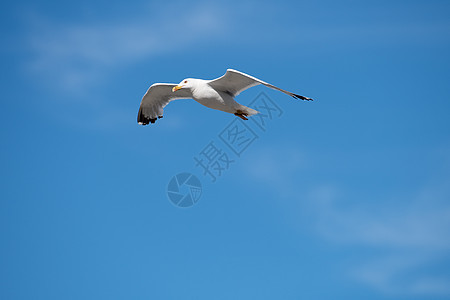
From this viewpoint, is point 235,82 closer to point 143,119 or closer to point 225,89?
point 225,89

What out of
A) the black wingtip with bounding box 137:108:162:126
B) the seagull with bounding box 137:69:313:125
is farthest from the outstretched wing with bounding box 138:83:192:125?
the seagull with bounding box 137:69:313:125

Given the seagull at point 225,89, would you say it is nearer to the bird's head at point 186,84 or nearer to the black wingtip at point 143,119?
the bird's head at point 186,84

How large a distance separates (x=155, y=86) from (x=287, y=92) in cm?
441

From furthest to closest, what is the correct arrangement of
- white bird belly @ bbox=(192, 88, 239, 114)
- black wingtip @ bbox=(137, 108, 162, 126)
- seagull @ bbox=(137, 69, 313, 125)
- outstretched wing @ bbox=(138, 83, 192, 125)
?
black wingtip @ bbox=(137, 108, 162, 126)
outstretched wing @ bbox=(138, 83, 192, 125)
white bird belly @ bbox=(192, 88, 239, 114)
seagull @ bbox=(137, 69, 313, 125)

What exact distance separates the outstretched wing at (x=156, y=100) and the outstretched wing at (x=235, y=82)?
195 cm

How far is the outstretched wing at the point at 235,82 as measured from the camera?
1253 cm

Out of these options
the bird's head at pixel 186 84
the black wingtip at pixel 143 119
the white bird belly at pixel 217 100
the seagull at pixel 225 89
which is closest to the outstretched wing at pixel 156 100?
the black wingtip at pixel 143 119

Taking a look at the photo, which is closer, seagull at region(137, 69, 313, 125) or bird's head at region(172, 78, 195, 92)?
seagull at region(137, 69, 313, 125)

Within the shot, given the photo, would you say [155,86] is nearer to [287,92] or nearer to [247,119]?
[247,119]

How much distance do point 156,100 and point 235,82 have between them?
3599mm

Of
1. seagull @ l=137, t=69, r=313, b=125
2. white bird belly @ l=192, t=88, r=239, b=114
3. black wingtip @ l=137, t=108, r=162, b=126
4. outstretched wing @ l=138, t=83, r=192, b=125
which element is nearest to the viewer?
seagull @ l=137, t=69, r=313, b=125

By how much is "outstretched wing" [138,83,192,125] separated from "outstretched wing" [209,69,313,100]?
6.41 ft

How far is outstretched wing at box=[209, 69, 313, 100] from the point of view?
12531 millimetres

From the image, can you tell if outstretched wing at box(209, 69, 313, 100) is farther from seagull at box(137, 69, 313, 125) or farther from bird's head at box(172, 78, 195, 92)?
bird's head at box(172, 78, 195, 92)
